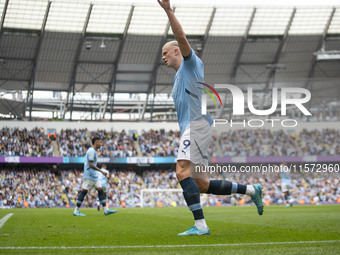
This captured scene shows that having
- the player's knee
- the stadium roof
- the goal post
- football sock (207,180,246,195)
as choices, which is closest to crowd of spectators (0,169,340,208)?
the goal post

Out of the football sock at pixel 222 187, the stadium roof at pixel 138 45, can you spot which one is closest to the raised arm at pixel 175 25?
the football sock at pixel 222 187

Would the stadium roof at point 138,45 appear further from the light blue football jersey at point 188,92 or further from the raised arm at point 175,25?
the raised arm at point 175,25

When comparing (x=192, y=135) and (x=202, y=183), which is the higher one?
(x=192, y=135)

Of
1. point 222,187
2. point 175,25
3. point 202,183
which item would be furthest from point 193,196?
point 175,25

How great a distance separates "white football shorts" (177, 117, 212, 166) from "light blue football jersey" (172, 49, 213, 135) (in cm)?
10

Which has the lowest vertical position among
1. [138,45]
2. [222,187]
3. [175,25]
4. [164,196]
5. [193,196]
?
[164,196]

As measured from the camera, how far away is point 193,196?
616cm

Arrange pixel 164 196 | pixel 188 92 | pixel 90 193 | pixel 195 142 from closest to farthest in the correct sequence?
pixel 195 142
pixel 188 92
pixel 164 196
pixel 90 193

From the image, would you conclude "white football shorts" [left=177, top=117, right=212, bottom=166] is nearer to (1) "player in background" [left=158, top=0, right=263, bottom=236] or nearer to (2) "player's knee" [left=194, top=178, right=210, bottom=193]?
(1) "player in background" [left=158, top=0, right=263, bottom=236]

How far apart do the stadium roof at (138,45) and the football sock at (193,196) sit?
35.5 meters

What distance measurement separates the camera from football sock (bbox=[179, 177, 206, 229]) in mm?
6141

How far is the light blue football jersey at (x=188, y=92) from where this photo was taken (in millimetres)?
6340

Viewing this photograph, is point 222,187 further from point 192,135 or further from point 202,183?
point 192,135

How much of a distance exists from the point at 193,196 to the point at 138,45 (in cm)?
3749
